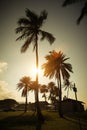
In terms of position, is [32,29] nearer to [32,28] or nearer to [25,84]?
[32,28]

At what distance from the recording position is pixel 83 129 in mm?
22875

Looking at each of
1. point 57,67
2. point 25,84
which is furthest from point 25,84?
point 57,67

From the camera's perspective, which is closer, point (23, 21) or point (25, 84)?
point (23, 21)

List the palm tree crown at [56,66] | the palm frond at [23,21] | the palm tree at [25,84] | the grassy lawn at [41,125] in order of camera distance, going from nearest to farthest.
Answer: the grassy lawn at [41,125]
the palm frond at [23,21]
the palm tree crown at [56,66]
the palm tree at [25,84]

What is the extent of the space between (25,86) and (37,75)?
40759mm

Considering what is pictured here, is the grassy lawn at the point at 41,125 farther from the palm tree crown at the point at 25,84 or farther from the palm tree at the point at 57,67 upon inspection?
the palm tree crown at the point at 25,84

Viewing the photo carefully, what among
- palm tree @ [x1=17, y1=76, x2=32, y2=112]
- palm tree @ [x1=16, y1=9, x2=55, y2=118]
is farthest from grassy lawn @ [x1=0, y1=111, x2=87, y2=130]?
palm tree @ [x1=17, y1=76, x2=32, y2=112]

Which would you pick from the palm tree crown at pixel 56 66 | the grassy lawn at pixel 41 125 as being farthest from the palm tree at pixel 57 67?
the grassy lawn at pixel 41 125

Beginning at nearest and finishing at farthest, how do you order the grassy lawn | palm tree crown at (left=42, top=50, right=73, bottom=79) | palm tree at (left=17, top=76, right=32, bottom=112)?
the grassy lawn < palm tree crown at (left=42, top=50, right=73, bottom=79) < palm tree at (left=17, top=76, right=32, bottom=112)

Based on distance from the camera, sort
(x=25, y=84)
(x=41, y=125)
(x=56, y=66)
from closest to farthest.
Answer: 1. (x=41, y=125)
2. (x=56, y=66)
3. (x=25, y=84)

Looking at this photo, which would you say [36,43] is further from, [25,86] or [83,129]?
[25,86]

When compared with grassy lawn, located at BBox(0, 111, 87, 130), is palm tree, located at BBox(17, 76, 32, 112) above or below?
above

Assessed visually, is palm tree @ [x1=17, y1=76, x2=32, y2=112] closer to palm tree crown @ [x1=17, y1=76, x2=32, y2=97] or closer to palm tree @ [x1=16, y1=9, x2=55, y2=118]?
palm tree crown @ [x1=17, y1=76, x2=32, y2=97]

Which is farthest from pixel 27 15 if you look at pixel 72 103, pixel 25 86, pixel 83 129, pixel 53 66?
pixel 25 86
